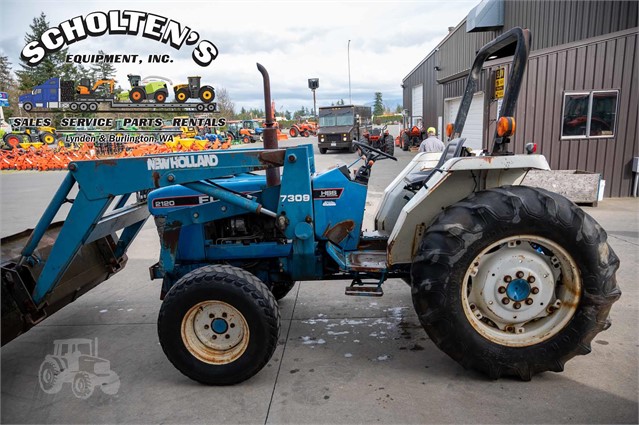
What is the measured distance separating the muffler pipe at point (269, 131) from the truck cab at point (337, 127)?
64.6 feet

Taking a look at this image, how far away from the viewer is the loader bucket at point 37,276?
9.65ft

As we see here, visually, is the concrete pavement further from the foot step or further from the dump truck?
the foot step

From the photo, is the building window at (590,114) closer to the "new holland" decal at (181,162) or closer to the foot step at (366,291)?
the foot step at (366,291)

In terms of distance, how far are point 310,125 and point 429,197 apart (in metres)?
42.4

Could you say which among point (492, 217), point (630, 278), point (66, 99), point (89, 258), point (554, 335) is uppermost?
point (66, 99)

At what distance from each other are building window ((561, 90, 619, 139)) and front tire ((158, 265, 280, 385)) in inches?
336

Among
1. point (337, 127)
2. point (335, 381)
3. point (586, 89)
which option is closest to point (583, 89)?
point (586, 89)

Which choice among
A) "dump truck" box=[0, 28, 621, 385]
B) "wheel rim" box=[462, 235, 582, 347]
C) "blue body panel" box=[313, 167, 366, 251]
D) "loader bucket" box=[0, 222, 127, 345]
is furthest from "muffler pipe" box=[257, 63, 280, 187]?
"loader bucket" box=[0, 222, 127, 345]

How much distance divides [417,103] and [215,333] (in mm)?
26495

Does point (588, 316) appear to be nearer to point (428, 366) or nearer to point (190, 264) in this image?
point (428, 366)

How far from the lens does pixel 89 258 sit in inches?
150

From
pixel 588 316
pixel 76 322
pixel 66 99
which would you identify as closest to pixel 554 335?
pixel 588 316

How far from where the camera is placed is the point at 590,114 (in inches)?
341

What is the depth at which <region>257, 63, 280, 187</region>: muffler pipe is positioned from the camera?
10.3 ft
